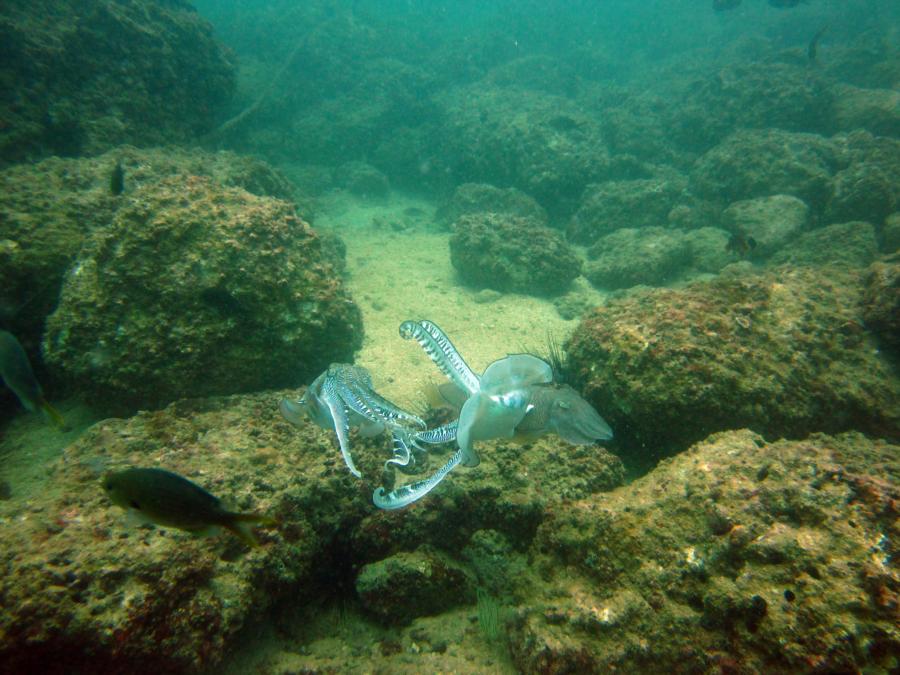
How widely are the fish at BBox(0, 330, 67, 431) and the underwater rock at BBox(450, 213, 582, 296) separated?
7097 mm

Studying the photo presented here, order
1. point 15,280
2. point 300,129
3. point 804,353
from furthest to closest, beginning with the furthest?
point 300,129
point 15,280
point 804,353

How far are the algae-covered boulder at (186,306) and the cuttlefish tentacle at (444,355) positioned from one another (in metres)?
2.60


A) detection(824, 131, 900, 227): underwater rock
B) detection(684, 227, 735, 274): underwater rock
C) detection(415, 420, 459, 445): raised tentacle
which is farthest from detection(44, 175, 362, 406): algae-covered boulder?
detection(824, 131, 900, 227): underwater rock

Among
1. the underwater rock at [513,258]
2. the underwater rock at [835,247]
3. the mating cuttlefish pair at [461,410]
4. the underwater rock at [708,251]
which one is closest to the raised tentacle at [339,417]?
the mating cuttlefish pair at [461,410]

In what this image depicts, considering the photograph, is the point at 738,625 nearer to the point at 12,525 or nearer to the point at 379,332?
the point at 12,525

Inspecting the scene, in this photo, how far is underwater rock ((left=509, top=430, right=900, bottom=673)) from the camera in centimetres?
189

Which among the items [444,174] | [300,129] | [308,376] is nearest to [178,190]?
[308,376]

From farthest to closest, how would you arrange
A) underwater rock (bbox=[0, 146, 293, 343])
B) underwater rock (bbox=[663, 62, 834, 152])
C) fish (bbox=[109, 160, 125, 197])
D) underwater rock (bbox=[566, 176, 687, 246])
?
underwater rock (bbox=[663, 62, 834, 152]) < underwater rock (bbox=[566, 176, 687, 246]) < fish (bbox=[109, 160, 125, 197]) < underwater rock (bbox=[0, 146, 293, 343])

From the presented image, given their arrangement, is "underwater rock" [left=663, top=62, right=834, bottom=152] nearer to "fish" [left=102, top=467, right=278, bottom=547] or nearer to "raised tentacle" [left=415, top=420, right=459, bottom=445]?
"raised tentacle" [left=415, top=420, right=459, bottom=445]

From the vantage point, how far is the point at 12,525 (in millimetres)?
2320

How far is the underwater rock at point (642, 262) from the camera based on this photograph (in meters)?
8.67

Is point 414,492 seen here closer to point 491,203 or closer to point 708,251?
point 708,251

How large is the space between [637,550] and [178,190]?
18.9ft

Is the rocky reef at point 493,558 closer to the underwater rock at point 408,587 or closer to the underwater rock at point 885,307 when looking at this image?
the underwater rock at point 408,587
